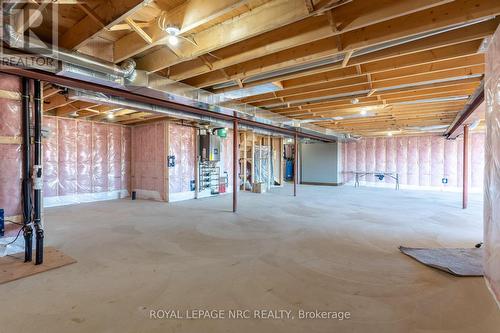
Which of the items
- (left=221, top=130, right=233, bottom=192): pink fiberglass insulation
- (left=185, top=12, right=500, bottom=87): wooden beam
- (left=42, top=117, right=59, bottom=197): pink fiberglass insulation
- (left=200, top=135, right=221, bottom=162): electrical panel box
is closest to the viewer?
(left=185, top=12, right=500, bottom=87): wooden beam

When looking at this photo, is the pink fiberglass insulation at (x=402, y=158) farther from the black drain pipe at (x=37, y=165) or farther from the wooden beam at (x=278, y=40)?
the black drain pipe at (x=37, y=165)

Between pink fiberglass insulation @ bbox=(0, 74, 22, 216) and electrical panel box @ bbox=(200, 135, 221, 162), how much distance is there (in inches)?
189

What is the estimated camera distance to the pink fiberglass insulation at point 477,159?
30.9 ft

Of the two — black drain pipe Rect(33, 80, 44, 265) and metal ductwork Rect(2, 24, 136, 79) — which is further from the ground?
metal ductwork Rect(2, 24, 136, 79)

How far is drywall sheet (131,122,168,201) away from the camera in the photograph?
7.13m

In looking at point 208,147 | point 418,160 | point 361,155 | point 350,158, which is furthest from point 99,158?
point 418,160

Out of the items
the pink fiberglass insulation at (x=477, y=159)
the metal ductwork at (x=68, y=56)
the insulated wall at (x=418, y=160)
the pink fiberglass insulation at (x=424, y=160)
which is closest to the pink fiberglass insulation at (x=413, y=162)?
the insulated wall at (x=418, y=160)

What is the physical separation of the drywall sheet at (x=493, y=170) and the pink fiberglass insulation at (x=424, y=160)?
9.12 metres

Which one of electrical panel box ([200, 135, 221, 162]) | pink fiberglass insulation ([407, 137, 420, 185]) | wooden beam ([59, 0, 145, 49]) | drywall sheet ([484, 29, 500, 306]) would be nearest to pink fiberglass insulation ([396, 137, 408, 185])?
pink fiberglass insulation ([407, 137, 420, 185])

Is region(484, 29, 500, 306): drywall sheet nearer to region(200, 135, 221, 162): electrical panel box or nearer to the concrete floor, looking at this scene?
the concrete floor

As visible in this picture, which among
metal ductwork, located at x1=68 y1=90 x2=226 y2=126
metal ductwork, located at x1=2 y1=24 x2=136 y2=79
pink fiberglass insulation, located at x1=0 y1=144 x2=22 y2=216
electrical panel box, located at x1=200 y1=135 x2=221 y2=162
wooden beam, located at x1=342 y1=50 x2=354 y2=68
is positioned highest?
wooden beam, located at x1=342 y1=50 x2=354 y2=68

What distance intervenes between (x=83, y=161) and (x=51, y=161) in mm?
713

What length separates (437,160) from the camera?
10164 millimetres

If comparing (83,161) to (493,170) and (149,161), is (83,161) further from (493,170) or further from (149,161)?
(493,170)
